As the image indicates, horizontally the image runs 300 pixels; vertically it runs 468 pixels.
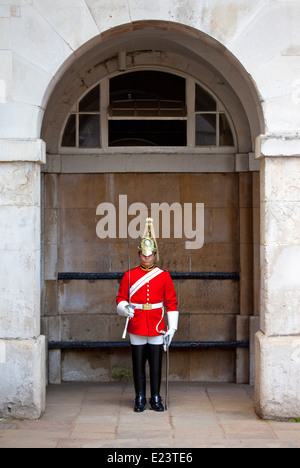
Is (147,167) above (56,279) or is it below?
above

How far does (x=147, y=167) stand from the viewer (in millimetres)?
8781

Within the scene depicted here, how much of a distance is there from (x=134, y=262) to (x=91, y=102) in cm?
214

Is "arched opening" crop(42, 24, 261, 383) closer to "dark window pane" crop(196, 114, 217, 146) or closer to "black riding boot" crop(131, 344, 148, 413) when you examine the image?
"dark window pane" crop(196, 114, 217, 146)

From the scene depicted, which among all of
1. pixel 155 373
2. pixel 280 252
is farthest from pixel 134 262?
pixel 280 252

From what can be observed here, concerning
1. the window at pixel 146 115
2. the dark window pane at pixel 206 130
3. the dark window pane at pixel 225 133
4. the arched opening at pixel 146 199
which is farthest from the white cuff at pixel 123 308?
the dark window pane at pixel 225 133

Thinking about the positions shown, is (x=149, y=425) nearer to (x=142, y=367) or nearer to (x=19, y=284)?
(x=142, y=367)

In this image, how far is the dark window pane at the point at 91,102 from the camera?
8.88m

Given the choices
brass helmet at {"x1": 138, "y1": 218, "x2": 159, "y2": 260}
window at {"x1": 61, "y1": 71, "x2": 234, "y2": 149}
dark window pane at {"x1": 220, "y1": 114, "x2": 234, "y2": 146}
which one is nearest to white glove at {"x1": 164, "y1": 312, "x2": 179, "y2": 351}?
brass helmet at {"x1": 138, "y1": 218, "x2": 159, "y2": 260}

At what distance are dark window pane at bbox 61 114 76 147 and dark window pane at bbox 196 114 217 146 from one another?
5.24 feet

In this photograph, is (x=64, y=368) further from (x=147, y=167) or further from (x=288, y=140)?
(x=288, y=140)

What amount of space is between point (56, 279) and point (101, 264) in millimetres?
604

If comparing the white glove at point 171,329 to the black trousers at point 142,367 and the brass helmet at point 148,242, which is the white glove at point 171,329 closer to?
the black trousers at point 142,367

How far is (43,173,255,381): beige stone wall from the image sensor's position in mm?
8781
